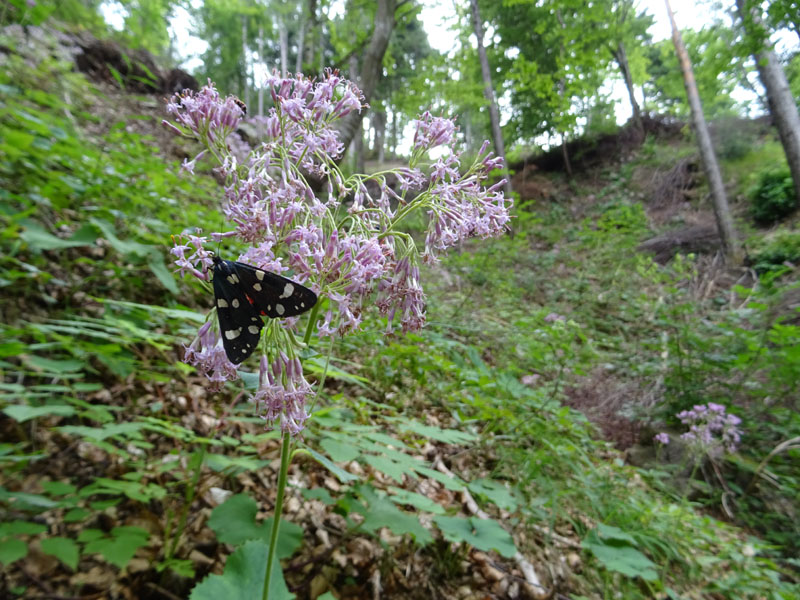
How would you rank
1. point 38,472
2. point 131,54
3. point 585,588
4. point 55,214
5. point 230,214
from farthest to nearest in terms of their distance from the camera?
point 131,54 < point 55,214 < point 585,588 < point 38,472 < point 230,214

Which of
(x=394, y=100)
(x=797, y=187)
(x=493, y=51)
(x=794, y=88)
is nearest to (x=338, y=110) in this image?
(x=797, y=187)

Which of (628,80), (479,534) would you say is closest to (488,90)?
(628,80)

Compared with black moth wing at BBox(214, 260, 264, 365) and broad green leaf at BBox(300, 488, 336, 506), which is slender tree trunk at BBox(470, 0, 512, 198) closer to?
broad green leaf at BBox(300, 488, 336, 506)

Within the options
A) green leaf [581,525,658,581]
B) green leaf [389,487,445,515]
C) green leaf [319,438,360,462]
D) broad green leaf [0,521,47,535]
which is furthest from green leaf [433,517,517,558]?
broad green leaf [0,521,47,535]

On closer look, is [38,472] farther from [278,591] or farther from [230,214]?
[230,214]

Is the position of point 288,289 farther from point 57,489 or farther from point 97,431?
point 57,489
